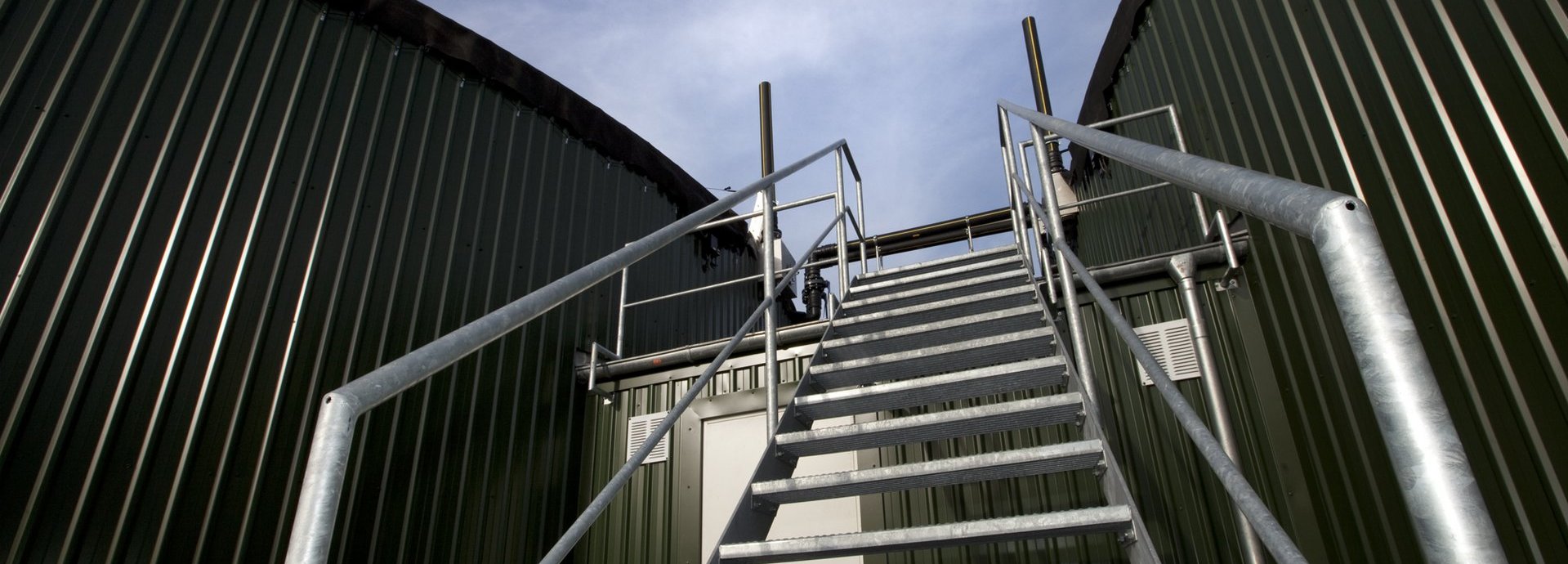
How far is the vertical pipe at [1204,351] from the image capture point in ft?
11.7

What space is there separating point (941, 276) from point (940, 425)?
215 cm

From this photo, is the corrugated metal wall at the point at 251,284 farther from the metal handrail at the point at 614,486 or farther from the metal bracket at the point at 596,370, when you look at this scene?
the metal handrail at the point at 614,486

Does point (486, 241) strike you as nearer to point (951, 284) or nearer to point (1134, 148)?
point (951, 284)

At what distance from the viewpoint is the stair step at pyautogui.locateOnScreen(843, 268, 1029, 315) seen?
3.97m

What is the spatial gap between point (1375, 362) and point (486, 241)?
16.1ft

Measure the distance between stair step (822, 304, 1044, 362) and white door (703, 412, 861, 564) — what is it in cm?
120

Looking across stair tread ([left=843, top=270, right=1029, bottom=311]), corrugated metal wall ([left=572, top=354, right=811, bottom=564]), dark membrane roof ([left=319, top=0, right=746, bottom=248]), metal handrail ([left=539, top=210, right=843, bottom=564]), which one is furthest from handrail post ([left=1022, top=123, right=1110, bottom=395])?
dark membrane roof ([left=319, top=0, right=746, bottom=248])

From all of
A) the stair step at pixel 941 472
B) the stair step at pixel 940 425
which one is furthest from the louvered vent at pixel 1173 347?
the stair step at pixel 941 472

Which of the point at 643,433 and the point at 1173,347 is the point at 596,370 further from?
the point at 1173,347

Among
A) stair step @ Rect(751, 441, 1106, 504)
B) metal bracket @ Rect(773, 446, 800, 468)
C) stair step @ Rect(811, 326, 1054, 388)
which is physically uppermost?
stair step @ Rect(811, 326, 1054, 388)

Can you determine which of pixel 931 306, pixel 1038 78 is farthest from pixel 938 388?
pixel 1038 78

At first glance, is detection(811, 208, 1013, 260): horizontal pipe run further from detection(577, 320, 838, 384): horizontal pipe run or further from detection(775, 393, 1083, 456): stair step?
detection(775, 393, 1083, 456): stair step

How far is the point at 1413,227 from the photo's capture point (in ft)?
9.67

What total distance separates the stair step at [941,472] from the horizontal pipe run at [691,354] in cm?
226
